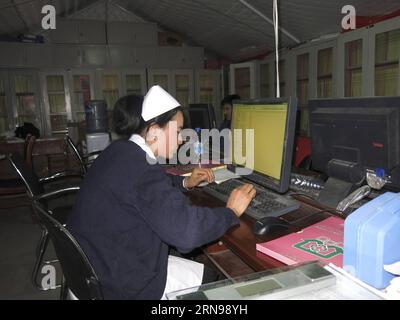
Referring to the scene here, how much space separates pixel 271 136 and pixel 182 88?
17.4 ft

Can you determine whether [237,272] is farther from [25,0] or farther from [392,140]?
[25,0]

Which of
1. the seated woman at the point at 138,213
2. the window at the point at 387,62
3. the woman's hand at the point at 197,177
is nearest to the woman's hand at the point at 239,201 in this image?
the seated woman at the point at 138,213

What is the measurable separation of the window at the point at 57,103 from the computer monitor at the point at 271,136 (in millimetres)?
5097

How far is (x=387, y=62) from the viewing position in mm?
3061

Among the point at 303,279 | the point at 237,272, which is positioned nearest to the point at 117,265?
the point at 237,272

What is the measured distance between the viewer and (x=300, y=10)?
3.73 meters

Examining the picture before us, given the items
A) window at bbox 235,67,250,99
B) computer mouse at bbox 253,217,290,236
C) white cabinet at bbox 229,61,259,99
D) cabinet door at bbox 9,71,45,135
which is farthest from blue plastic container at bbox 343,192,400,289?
cabinet door at bbox 9,71,45,135

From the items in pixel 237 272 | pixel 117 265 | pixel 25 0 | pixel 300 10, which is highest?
pixel 25 0

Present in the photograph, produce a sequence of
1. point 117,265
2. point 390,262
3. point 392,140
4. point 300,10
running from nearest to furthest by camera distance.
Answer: point 390,262
point 117,265
point 392,140
point 300,10

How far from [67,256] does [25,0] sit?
4.51 metres

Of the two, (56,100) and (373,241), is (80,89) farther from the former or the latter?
(373,241)

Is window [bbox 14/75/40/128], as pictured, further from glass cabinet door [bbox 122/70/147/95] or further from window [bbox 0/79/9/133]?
glass cabinet door [bbox 122/70/147/95]

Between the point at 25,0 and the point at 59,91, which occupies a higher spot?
the point at 25,0

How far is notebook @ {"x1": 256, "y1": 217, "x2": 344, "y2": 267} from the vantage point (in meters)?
0.90
